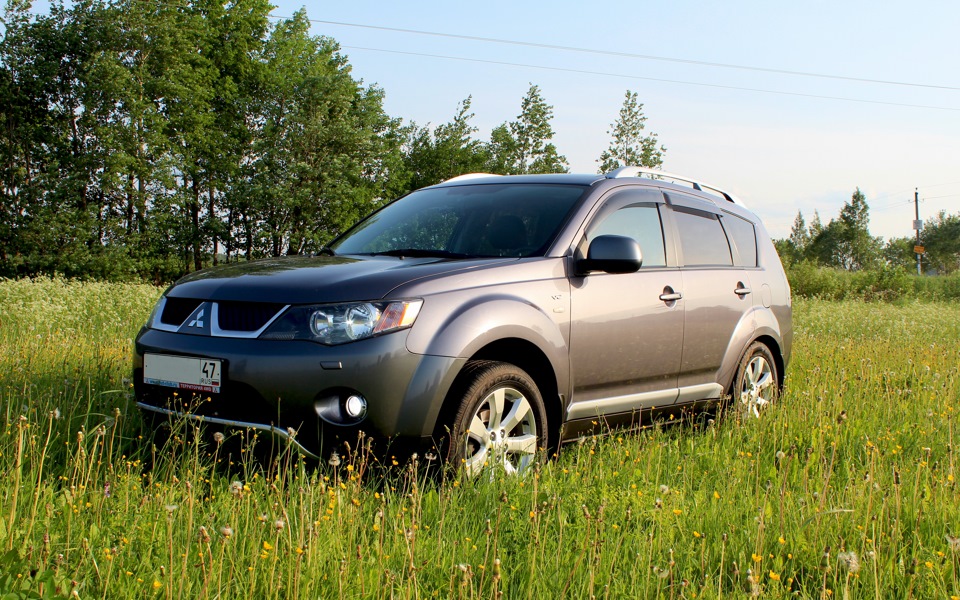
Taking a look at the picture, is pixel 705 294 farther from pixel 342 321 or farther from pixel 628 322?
pixel 342 321

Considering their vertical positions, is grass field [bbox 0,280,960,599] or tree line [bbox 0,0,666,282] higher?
tree line [bbox 0,0,666,282]

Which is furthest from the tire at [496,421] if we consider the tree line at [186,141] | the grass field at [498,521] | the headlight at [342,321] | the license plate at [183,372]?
the tree line at [186,141]

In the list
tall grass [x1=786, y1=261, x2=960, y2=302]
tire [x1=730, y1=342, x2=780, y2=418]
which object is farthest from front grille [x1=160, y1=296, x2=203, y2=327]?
tall grass [x1=786, y1=261, x2=960, y2=302]

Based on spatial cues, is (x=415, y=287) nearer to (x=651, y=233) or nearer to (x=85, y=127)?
(x=651, y=233)

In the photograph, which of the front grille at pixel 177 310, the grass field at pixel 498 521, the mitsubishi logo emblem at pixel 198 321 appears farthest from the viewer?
the front grille at pixel 177 310

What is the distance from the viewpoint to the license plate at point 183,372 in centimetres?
364

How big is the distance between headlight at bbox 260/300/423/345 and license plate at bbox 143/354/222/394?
0.29m

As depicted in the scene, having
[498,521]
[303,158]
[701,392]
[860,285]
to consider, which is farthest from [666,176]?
[860,285]

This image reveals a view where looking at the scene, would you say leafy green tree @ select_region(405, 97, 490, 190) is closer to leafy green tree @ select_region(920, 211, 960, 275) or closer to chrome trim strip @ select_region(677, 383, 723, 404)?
chrome trim strip @ select_region(677, 383, 723, 404)

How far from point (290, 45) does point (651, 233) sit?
43.2m

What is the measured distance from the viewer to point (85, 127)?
3566 cm

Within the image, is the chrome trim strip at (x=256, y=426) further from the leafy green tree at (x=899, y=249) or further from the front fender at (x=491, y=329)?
the leafy green tree at (x=899, y=249)

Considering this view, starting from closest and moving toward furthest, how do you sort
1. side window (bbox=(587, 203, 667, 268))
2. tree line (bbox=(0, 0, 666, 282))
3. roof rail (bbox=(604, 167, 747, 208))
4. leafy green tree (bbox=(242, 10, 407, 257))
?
side window (bbox=(587, 203, 667, 268)) < roof rail (bbox=(604, 167, 747, 208)) < tree line (bbox=(0, 0, 666, 282)) < leafy green tree (bbox=(242, 10, 407, 257))

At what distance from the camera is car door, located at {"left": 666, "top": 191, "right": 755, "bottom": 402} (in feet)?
17.1
